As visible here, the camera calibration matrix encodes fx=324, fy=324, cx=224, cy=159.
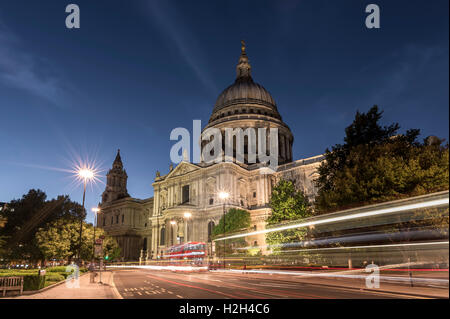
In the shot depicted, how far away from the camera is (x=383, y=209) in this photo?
58.3ft

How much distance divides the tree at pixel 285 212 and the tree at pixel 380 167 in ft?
42.9

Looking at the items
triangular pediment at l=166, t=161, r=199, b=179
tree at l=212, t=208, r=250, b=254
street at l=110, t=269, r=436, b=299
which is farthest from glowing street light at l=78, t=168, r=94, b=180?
triangular pediment at l=166, t=161, r=199, b=179

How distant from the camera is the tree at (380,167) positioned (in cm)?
2105

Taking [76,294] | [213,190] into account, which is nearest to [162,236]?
→ [213,190]

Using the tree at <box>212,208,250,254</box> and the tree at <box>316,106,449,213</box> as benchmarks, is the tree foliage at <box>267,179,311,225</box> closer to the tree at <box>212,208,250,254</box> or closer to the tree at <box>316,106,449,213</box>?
the tree at <box>212,208,250,254</box>

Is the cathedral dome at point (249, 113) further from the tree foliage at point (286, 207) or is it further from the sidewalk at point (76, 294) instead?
the sidewalk at point (76, 294)

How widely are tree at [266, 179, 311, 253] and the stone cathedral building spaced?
10.1 m

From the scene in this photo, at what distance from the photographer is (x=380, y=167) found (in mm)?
22641

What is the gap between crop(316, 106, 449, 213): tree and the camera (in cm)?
2105

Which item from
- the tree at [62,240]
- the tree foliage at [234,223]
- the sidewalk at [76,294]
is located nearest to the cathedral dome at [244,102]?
the tree foliage at [234,223]

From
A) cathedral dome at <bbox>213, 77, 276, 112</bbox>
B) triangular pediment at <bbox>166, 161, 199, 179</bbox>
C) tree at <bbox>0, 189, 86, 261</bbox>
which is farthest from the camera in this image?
cathedral dome at <bbox>213, 77, 276, 112</bbox>
